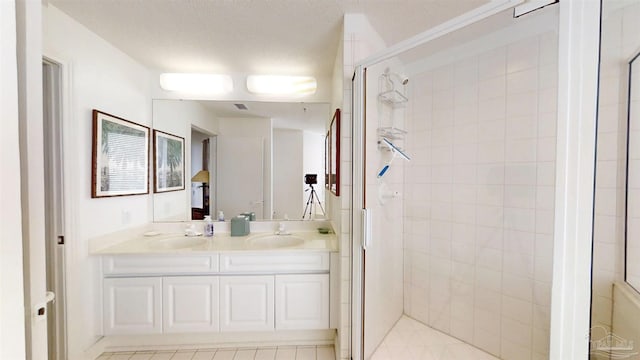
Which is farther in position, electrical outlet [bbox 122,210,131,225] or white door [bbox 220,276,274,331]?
electrical outlet [bbox 122,210,131,225]

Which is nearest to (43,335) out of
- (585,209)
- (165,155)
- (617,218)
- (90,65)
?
(585,209)

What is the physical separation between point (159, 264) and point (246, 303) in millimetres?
687

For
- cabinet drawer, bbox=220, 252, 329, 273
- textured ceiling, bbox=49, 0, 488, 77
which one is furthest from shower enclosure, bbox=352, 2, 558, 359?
cabinet drawer, bbox=220, 252, 329, 273

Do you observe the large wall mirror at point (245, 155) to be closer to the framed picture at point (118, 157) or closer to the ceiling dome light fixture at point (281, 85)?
the ceiling dome light fixture at point (281, 85)

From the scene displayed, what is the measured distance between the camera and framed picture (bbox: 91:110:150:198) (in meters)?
1.81

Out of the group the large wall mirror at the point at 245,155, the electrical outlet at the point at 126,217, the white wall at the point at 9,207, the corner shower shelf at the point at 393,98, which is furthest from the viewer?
the large wall mirror at the point at 245,155

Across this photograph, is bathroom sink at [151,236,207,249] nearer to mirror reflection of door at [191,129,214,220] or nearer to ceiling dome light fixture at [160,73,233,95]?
mirror reflection of door at [191,129,214,220]

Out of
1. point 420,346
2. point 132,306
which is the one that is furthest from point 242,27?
point 420,346

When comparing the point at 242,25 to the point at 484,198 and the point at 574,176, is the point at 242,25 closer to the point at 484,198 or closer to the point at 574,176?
the point at 574,176

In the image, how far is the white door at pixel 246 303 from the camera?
188 centimetres

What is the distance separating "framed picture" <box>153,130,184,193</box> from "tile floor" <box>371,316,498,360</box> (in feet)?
7.29

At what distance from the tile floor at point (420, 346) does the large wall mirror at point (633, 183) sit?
116cm

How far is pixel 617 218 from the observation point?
0.93 m

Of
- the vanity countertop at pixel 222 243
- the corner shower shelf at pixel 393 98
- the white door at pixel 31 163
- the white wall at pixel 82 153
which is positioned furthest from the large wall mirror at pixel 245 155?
the white door at pixel 31 163
